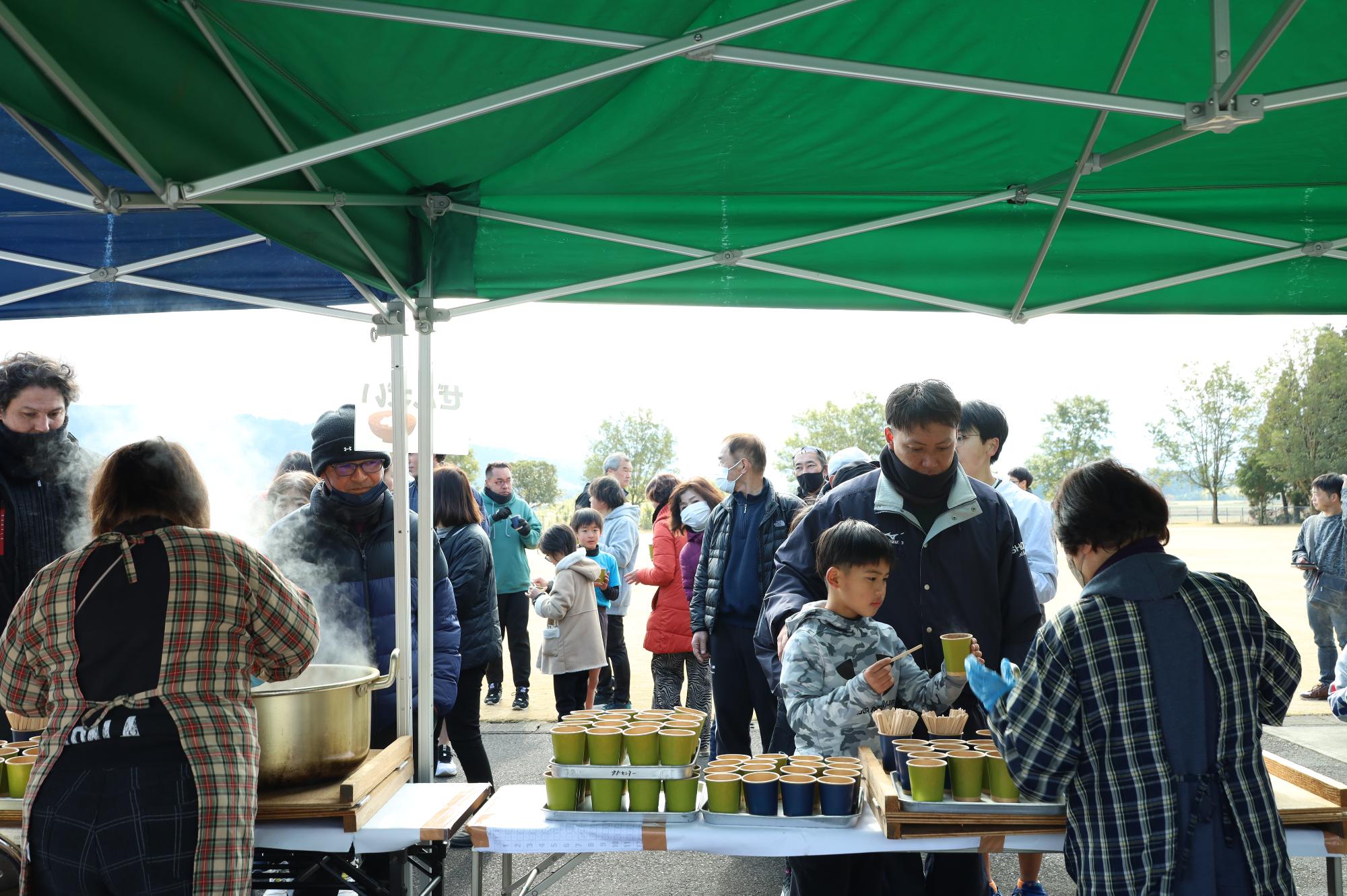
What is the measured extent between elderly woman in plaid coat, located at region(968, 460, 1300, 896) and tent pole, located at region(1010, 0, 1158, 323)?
1104 mm

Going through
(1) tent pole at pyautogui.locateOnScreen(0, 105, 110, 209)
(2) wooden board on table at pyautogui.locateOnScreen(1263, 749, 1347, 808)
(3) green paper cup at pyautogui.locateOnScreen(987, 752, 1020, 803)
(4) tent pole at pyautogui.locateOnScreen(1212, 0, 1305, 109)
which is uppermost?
(4) tent pole at pyautogui.locateOnScreen(1212, 0, 1305, 109)

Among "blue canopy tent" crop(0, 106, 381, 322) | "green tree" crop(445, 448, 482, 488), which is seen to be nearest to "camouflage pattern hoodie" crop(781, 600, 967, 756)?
"green tree" crop(445, 448, 482, 488)

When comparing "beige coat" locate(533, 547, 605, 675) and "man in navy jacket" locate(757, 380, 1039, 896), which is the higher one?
"man in navy jacket" locate(757, 380, 1039, 896)

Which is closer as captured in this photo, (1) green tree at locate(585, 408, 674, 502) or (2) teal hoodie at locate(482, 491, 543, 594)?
(2) teal hoodie at locate(482, 491, 543, 594)

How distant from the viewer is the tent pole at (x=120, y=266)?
3.08 meters

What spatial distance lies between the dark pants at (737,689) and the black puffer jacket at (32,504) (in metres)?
2.58

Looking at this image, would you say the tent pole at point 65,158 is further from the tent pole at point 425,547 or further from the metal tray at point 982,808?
the metal tray at point 982,808

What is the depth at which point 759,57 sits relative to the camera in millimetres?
2057

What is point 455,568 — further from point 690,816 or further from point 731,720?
point 690,816

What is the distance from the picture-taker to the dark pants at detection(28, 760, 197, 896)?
1.77m

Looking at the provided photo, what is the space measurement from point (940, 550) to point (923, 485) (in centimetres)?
19

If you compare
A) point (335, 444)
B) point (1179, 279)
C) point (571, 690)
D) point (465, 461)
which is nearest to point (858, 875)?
point (335, 444)

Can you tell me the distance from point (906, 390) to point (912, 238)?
100 centimetres

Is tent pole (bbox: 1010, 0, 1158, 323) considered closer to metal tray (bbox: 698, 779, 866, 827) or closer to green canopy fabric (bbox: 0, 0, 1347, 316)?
green canopy fabric (bbox: 0, 0, 1347, 316)
